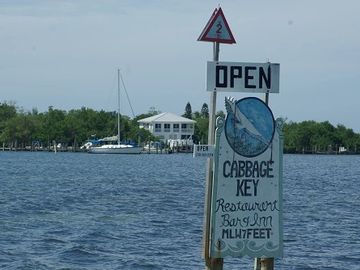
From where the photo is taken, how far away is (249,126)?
14.0 meters

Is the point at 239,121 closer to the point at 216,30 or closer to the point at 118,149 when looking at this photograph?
the point at 216,30

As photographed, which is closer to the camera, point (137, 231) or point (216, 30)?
point (216, 30)

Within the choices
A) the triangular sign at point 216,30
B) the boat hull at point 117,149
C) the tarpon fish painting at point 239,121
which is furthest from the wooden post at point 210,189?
the boat hull at point 117,149

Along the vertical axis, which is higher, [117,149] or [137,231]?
[117,149]

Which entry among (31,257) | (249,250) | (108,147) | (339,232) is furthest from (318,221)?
(108,147)

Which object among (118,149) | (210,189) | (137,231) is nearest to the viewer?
(210,189)

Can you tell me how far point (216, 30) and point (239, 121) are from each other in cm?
139

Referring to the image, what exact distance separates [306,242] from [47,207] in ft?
53.3

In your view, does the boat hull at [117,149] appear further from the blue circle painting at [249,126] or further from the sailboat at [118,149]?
the blue circle painting at [249,126]

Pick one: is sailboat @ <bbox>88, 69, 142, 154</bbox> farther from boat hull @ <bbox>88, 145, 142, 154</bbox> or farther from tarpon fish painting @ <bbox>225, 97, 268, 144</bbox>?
tarpon fish painting @ <bbox>225, 97, 268, 144</bbox>

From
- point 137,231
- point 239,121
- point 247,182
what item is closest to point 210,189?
point 247,182

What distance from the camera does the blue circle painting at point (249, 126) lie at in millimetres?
13922

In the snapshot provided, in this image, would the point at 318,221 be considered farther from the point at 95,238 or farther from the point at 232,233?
the point at 232,233

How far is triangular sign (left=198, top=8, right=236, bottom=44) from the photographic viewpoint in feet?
45.8
